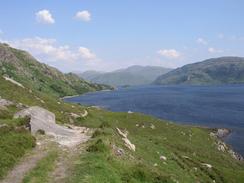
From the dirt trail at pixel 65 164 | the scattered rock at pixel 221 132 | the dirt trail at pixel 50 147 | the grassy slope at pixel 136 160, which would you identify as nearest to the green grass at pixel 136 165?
the grassy slope at pixel 136 160

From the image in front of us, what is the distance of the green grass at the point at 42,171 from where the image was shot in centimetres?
2216

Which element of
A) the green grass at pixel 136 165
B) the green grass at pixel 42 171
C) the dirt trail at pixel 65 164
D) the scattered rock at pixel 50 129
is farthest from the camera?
the scattered rock at pixel 50 129

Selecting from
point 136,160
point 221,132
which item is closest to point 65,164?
point 136,160

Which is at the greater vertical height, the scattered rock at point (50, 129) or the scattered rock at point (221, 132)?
the scattered rock at point (50, 129)

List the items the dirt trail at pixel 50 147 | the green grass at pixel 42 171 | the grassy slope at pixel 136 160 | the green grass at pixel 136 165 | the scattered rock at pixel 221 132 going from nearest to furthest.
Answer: the green grass at pixel 42 171, the dirt trail at pixel 50 147, the green grass at pixel 136 165, the grassy slope at pixel 136 160, the scattered rock at pixel 221 132

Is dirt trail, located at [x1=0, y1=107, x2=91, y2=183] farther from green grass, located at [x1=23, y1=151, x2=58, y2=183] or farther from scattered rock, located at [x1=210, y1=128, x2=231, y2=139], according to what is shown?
scattered rock, located at [x1=210, y1=128, x2=231, y2=139]

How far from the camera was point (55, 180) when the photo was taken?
2239 centimetres

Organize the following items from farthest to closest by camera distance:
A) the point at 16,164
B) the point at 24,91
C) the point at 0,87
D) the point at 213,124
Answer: the point at 213,124 < the point at 24,91 < the point at 0,87 < the point at 16,164

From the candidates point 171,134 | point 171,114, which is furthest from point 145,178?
point 171,114

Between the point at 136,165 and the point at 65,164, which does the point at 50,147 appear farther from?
the point at 136,165

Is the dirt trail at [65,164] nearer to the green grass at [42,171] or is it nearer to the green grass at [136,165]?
the green grass at [42,171]

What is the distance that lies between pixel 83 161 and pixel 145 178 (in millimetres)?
4763

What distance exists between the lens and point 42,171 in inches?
934

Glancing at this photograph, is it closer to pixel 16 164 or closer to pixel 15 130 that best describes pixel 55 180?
pixel 16 164
